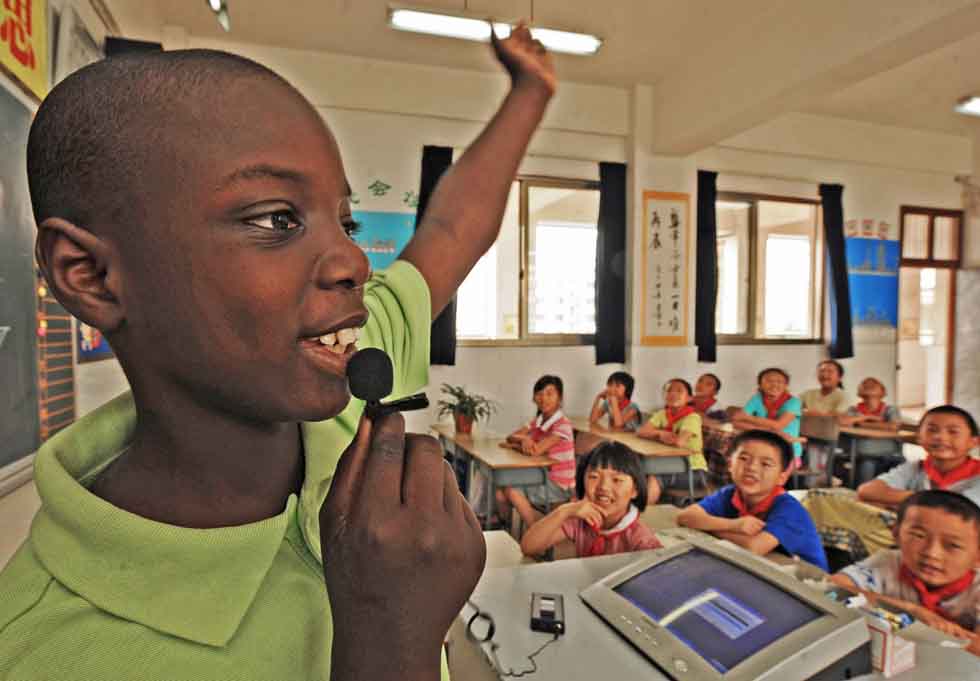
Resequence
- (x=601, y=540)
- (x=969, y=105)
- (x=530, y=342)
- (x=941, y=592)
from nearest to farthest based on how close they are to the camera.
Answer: (x=941, y=592)
(x=601, y=540)
(x=969, y=105)
(x=530, y=342)

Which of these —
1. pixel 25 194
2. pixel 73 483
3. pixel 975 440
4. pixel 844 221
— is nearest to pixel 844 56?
pixel 975 440

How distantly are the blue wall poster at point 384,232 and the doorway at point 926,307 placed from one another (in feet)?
18.0

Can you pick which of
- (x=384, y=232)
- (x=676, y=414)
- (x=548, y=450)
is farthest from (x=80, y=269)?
(x=384, y=232)

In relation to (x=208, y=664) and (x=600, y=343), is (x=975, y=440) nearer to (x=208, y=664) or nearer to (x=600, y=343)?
(x=600, y=343)

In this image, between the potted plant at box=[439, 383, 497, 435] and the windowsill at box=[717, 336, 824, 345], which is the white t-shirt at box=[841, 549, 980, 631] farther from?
the windowsill at box=[717, 336, 824, 345]

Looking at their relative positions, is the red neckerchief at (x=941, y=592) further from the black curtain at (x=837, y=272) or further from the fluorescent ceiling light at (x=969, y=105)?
the fluorescent ceiling light at (x=969, y=105)

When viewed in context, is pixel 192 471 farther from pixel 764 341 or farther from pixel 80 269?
pixel 764 341

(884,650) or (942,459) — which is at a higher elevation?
(884,650)

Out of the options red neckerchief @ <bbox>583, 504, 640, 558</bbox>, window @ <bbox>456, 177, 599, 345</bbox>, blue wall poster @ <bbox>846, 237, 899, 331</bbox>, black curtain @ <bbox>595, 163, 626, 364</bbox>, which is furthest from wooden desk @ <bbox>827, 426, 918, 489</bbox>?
red neckerchief @ <bbox>583, 504, 640, 558</bbox>

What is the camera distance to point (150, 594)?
0.38 metres

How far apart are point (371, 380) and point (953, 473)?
370 centimetres

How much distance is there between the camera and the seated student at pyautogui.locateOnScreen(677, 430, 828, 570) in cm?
223

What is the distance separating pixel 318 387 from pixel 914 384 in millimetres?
10449

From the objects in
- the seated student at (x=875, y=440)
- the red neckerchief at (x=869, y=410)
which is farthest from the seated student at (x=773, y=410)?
the red neckerchief at (x=869, y=410)
